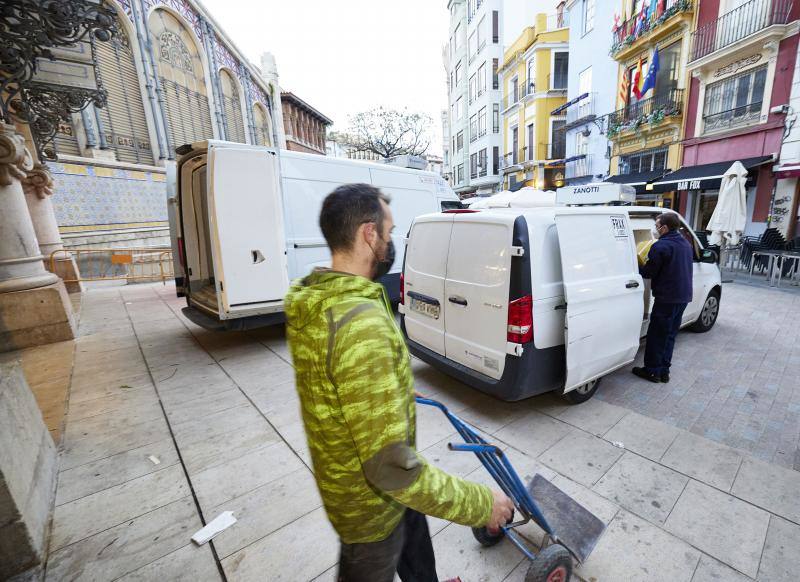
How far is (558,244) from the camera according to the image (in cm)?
312

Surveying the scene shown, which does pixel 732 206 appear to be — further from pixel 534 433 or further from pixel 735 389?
pixel 534 433

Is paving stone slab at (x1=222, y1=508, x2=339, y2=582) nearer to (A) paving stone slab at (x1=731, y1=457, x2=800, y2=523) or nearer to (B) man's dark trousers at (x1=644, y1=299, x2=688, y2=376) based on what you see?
(A) paving stone slab at (x1=731, y1=457, x2=800, y2=523)

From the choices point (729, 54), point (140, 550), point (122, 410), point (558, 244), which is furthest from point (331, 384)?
point (729, 54)

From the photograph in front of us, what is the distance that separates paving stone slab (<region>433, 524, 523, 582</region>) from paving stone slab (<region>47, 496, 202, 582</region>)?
1.58 m

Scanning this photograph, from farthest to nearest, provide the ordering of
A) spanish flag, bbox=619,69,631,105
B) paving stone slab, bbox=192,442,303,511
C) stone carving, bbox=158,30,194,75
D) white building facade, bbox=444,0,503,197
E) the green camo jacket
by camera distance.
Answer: white building facade, bbox=444,0,503,197
spanish flag, bbox=619,69,631,105
stone carving, bbox=158,30,194,75
paving stone slab, bbox=192,442,303,511
the green camo jacket

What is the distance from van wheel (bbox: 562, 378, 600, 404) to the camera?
3686mm

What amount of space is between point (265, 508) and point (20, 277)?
5.81m

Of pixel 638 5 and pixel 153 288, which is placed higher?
pixel 638 5

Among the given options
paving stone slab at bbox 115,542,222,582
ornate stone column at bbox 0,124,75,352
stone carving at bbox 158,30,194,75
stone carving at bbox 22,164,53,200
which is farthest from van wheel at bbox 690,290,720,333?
stone carving at bbox 158,30,194,75

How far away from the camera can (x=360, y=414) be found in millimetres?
955

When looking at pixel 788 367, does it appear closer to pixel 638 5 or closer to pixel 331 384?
pixel 331 384

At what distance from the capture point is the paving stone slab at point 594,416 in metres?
3.34

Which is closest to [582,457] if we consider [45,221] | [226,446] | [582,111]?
[226,446]

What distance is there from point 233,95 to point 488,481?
2251 centimetres
